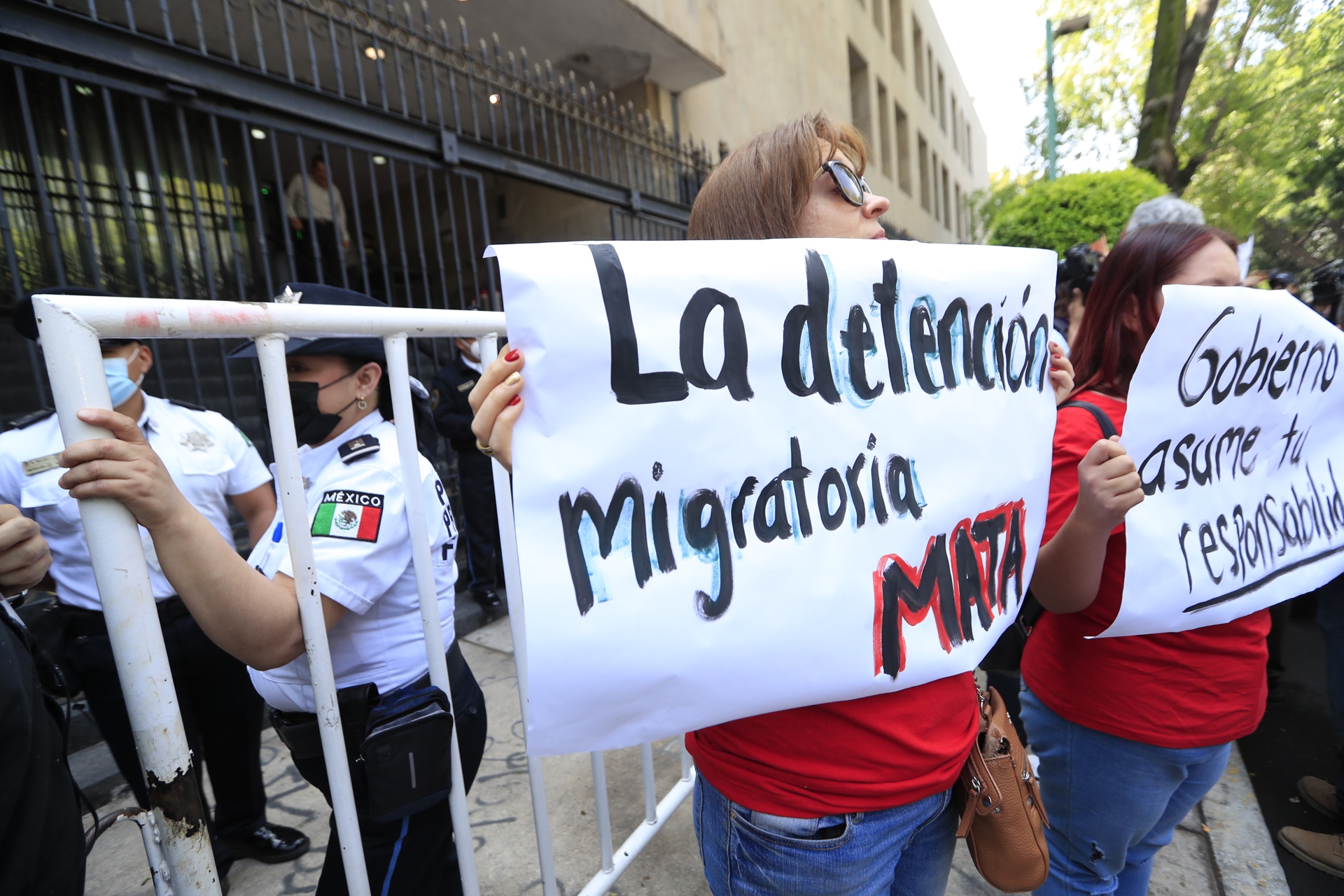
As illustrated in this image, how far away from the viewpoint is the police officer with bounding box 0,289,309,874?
2.03 meters

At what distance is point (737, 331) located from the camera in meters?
0.95

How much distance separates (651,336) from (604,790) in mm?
1366

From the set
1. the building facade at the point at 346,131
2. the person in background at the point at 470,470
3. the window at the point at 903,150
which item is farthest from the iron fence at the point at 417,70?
the window at the point at 903,150

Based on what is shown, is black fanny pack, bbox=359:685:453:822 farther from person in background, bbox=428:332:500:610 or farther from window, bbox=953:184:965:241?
window, bbox=953:184:965:241

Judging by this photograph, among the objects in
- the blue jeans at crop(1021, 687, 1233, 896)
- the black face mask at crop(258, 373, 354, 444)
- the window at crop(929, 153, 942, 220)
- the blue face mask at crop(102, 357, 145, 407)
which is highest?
the window at crop(929, 153, 942, 220)

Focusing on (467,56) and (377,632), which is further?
(467,56)

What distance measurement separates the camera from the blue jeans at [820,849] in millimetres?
1004

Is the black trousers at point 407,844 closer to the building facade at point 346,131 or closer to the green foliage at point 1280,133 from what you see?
the building facade at point 346,131

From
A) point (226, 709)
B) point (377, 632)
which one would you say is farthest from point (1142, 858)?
point (226, 709)

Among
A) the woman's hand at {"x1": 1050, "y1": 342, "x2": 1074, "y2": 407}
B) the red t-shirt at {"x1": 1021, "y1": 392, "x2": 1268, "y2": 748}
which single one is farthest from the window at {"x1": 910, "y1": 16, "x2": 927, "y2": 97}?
the red t-shirt at {"x1": 1021, "y1": 392, "x2": 1268, "y2": 748}

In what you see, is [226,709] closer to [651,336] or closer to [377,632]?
[377,632]

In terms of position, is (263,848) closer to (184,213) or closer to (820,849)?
(820,849)

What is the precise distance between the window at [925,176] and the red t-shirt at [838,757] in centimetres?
2216

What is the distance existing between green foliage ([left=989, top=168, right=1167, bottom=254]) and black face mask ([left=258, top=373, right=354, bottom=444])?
7086 mm
